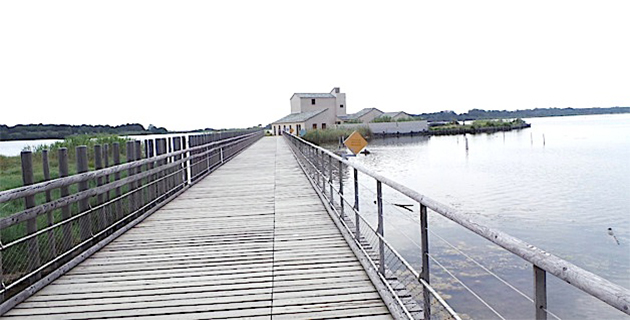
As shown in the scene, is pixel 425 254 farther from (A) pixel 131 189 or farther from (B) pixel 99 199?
(A) pixel 131 189

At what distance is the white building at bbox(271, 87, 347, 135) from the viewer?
76.8 metres

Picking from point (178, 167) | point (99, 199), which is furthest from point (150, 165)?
point (99, 199)

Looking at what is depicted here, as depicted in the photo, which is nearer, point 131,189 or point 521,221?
point 131,189

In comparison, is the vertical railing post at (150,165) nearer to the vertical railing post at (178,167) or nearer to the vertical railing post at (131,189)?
the vertical railing post at (131,189)

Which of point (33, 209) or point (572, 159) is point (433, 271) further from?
point (572, 159)

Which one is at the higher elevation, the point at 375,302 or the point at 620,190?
the point at 375,302

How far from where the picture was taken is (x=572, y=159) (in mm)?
38406

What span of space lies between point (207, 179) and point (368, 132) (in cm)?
6423

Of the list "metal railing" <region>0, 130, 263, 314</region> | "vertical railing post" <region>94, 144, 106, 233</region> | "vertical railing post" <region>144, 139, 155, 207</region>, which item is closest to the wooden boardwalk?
"metal railing" <region>0, 130, 263, 314</region>

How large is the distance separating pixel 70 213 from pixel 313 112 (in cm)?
7532

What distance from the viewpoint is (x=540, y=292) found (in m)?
1.76

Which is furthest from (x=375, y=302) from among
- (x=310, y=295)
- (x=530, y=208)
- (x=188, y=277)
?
(x=530, y=208)

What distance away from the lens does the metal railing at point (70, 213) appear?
4.70 m

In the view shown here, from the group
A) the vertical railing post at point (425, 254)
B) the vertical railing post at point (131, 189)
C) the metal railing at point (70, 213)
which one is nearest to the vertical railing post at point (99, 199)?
the metal railing at point (70, 213)
